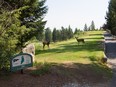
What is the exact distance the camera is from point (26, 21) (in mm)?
22109

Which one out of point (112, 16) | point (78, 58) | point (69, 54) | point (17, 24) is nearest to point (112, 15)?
point (112, 16)

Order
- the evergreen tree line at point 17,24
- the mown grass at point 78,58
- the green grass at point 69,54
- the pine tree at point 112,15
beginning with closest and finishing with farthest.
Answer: the evergreen tree line at point 17,24, the mown grass at point 78,58, the green grass at point 69,54, the pine tree at point 112,15

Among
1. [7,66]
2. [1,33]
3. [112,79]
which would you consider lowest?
[112,79]

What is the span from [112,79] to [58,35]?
12210 cm

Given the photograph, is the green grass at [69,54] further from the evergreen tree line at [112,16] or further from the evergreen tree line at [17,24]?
the evergreen tree line at [112,16]

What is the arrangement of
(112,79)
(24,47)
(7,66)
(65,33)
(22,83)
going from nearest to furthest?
(22,83) → (7,66) → (112,79) → (24,47) → (65,33)

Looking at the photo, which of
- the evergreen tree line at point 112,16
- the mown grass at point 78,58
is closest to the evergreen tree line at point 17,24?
the mown grass at point 78,58

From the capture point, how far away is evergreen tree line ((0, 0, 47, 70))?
42.0ft

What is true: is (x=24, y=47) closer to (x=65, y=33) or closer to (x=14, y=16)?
(x=14, y=16)

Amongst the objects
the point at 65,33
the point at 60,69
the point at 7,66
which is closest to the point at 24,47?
the point at 60,69

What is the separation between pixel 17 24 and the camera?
14273 millimetres

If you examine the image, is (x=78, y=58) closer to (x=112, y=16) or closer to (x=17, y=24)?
(x=17, y=24)

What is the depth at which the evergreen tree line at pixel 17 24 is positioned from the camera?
42.0 feet

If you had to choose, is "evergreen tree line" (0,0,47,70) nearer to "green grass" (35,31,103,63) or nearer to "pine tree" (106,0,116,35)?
"green grass" (35,31,103,63)
